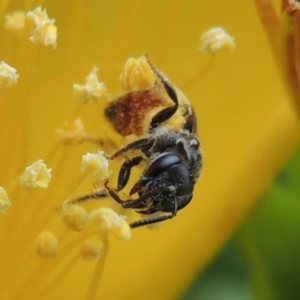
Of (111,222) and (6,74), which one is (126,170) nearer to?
(111,222)

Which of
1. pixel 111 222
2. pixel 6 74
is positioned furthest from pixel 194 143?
pixel 6 74

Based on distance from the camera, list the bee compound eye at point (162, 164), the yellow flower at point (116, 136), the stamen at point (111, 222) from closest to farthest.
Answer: the bee compound eye at point (162, 164), the stamen at point (111, 222), the yellow flower at point (116, 136)

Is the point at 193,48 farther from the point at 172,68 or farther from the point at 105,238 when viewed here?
the point at 105,238

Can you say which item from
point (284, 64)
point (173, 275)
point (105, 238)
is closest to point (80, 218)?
point (105, 238)

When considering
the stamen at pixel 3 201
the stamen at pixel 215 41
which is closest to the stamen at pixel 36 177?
the stamen at pixel 3 201

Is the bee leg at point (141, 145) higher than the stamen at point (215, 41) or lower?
lower

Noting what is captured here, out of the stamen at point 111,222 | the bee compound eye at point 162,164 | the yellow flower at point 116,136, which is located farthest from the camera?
the yellow flower at point 116,136

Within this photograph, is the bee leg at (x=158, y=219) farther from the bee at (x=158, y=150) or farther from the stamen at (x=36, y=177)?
the stamen at (x=36, y=177)
